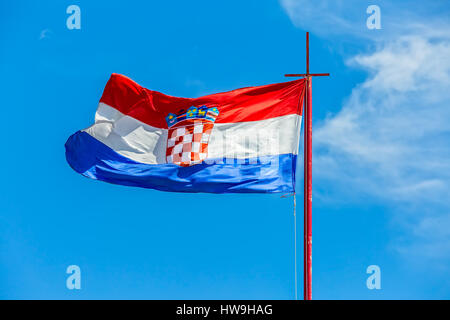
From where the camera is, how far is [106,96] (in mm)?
28656

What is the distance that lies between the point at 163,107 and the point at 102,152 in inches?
A: 118

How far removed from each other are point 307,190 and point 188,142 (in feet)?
21.5

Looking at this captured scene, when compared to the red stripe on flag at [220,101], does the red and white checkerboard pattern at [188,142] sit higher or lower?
lower

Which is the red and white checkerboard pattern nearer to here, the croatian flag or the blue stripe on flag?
the croatian flag

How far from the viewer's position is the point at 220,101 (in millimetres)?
26875

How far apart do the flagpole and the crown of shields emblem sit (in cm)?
424

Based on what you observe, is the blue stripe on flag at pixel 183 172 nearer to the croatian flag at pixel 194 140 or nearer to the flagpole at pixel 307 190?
the croatian flag at pixel 194 140

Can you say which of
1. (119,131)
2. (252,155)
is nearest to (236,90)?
(252,155)

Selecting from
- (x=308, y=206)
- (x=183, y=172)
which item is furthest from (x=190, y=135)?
(x=308, y=206)

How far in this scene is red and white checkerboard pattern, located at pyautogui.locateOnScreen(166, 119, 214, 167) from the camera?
25953mm

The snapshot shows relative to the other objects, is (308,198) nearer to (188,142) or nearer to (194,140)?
(194,140)

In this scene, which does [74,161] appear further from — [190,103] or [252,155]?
[252,155]

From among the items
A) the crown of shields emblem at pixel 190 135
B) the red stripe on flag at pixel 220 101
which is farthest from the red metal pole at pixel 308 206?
the crown of shields emblem at pixel 190 135

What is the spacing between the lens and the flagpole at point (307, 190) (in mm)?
20500
